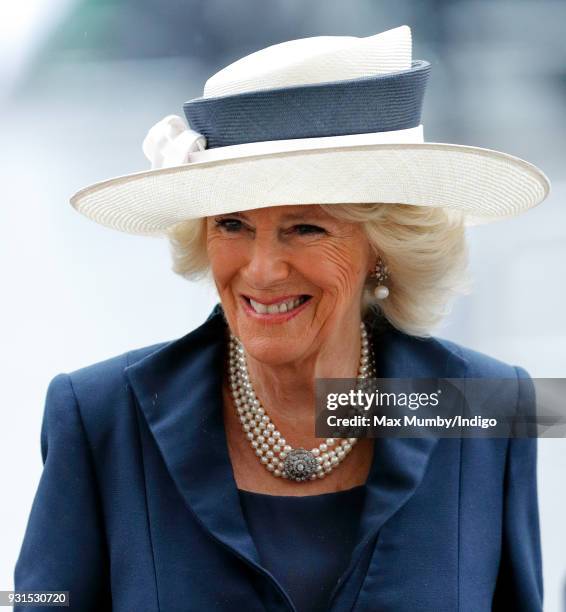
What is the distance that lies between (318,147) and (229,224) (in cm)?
22

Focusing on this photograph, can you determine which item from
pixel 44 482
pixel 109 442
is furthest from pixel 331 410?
pixel 44 482

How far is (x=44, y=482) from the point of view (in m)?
1.80

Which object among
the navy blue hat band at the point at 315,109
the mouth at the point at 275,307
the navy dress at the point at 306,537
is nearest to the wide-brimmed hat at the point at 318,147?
the navy blue hat band at the point at 315,109

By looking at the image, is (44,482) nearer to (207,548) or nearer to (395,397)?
(207,548)

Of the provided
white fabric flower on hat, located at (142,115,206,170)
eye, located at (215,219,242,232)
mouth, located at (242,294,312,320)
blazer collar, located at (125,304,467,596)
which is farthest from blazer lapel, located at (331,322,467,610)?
white fabric flower on hat, located at (142,115,206,170)

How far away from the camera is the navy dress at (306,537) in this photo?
1.77 meters

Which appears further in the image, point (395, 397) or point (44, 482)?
point (395, 397)

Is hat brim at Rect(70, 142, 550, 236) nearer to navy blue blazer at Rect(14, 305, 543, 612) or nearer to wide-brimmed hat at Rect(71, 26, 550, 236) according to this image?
wide-brimmed hat at Rect(71, 26, 550, 236)

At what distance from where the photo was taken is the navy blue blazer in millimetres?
1750

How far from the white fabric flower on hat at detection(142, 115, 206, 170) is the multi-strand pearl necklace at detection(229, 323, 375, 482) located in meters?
0.40

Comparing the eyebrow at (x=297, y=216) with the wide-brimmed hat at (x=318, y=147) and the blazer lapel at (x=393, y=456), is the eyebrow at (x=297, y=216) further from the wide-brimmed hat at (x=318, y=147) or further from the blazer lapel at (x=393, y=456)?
the blazer lapel at (x=393, y=456)

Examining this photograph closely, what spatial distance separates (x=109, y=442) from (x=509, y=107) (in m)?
2.14

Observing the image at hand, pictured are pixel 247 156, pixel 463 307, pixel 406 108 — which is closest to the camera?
pixel 247 156

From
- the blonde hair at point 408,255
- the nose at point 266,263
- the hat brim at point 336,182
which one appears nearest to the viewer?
the hat brim at point 336,182
